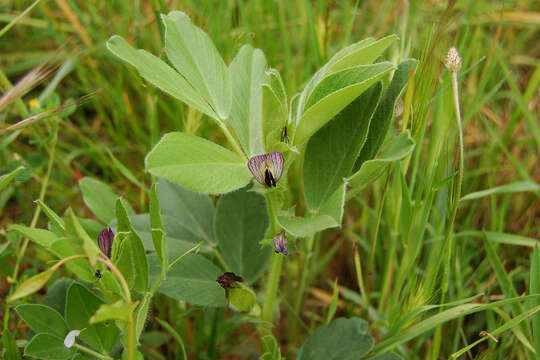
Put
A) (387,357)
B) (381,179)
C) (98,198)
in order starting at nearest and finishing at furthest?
(387,357)
(98,198)
(381,179)

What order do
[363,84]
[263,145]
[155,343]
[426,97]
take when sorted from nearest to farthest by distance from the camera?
[363,84], [263,145], [426,97], [155,343]

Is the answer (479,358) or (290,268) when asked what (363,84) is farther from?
(290,268)

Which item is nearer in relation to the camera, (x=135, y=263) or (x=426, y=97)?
(x=135, y=263)

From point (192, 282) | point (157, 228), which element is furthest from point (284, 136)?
point (192, 282)

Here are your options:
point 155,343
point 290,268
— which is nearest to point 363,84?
point 290,268

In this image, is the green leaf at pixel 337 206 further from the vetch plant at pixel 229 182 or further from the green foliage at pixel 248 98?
the green foliage at pixel 248 98

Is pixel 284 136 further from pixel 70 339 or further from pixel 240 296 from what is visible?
pixel 70 339
